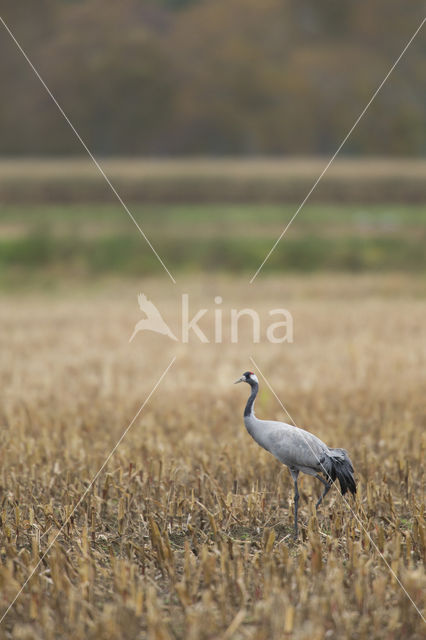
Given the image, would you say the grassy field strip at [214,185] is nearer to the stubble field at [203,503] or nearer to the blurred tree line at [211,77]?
the blurred tree line at [211,77]

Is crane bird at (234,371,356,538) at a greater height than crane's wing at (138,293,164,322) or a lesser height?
lesser

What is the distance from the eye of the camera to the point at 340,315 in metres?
17.8

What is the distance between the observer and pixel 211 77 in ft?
193

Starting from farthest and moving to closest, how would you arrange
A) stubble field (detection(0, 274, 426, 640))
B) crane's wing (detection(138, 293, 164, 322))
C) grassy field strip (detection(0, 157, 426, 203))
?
1. grassy field strip (detection(0, 157, 426, 203))
2. crane's wing (detection(138, 293, 164, 322))
3. stubble field (detection(0, 274, 426, 640))

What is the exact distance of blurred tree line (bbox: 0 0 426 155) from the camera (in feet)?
180

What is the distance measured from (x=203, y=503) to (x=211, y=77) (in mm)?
56170

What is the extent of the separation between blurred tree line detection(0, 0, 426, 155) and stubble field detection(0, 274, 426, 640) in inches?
1746

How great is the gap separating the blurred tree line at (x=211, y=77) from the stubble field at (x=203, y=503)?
44355 mm

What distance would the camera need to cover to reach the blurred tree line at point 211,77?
180 ft

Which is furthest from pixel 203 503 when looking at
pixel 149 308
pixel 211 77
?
pixel 211 77

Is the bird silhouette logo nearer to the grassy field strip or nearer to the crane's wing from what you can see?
the crane's wing

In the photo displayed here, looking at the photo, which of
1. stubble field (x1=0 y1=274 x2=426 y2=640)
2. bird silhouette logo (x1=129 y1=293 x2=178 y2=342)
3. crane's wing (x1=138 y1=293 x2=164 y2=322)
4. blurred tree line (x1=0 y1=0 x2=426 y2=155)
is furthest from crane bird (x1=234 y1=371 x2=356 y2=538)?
blurred tree line (x1=0 y1=0 x2=426 y2=155)

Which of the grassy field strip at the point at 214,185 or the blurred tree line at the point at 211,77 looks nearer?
the grassy field strip at the point at 214,185

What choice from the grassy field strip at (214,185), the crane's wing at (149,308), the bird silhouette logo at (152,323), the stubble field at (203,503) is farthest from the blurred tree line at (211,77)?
the stubble field at (203,503)
